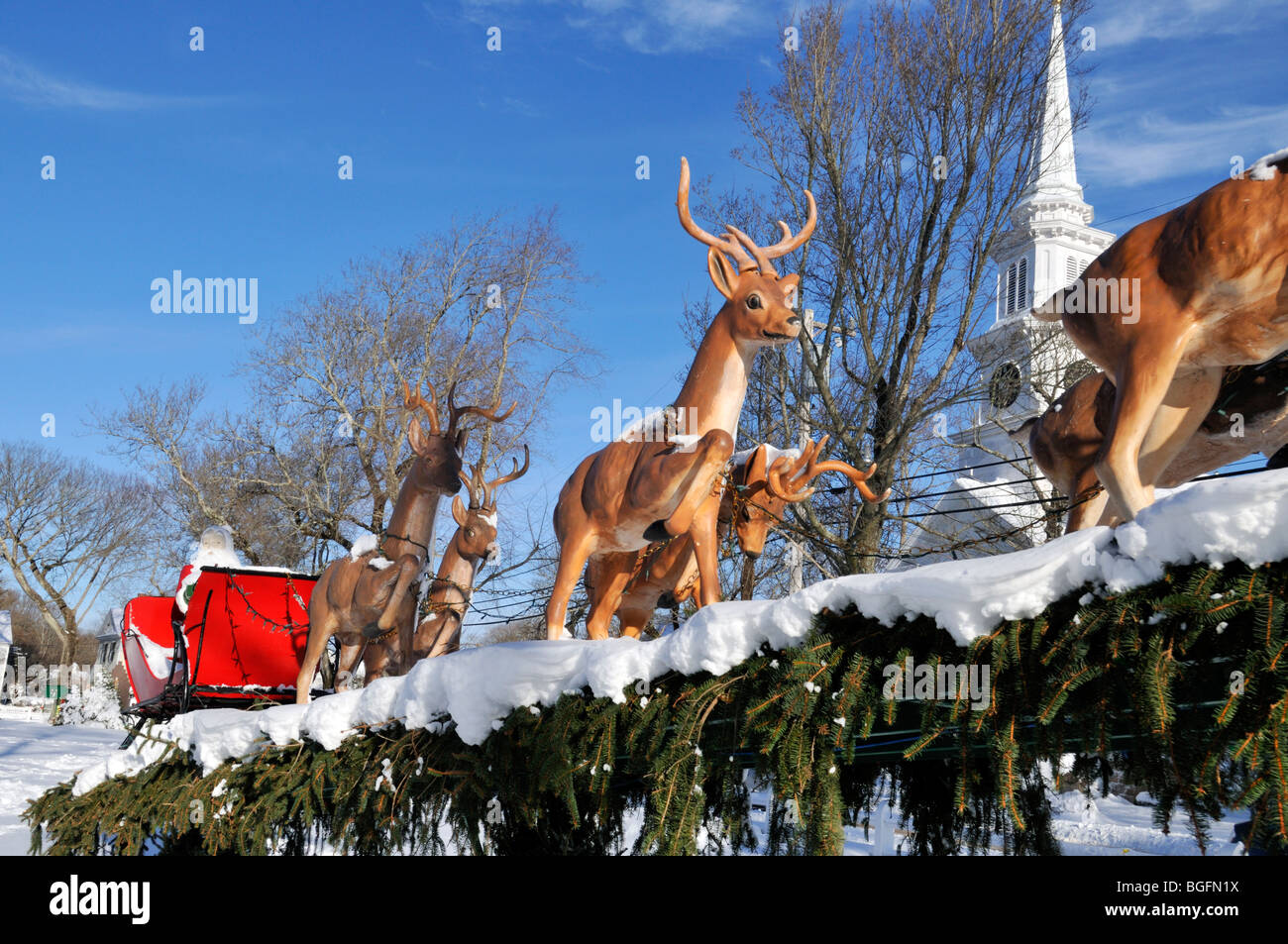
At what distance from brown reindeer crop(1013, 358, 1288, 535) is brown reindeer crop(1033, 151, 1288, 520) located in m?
0.21

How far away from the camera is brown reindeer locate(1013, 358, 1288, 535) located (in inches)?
152

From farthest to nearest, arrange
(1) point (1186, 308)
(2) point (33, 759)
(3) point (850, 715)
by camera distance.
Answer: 1. (2) point (33, 759)
2. (1) point (1186, 308)
3. (3) point (850, 715)

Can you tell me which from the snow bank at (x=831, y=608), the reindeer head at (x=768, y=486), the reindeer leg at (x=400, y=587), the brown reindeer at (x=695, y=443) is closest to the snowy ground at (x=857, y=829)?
the snow bank at (x=831, y=608)

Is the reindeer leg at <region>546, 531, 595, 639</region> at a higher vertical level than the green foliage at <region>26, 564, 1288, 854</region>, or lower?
higher

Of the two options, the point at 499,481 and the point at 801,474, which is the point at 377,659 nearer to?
the point at 499,481

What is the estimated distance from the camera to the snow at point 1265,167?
346 centimetres

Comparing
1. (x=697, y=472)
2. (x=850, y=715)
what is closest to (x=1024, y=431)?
(x=697, y=472)

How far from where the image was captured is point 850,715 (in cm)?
261

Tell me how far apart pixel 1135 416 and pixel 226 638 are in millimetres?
7176

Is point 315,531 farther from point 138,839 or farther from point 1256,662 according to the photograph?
point 1256,662

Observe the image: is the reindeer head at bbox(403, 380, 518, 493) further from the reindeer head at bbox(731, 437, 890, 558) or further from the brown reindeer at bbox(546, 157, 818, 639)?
the reindeer head at bbox(731, 437, 890, 558)

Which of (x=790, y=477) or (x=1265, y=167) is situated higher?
(x=1265, y=167)

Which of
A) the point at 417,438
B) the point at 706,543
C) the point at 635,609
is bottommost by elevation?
the point at 635,609

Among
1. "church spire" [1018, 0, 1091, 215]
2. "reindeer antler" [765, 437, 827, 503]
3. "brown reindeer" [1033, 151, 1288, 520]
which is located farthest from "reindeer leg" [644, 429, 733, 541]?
"church spire" [1018, 0, 1091, 215]
